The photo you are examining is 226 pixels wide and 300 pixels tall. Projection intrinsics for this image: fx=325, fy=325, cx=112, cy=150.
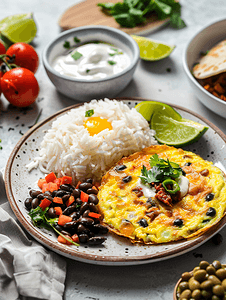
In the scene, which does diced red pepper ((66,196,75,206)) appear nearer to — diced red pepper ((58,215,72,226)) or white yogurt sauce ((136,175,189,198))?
diced red pepper ((58,215,72,226))

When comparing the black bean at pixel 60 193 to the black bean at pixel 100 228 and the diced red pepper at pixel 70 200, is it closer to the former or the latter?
the diced red pepper at pixel 70 200

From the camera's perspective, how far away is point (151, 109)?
4.93m

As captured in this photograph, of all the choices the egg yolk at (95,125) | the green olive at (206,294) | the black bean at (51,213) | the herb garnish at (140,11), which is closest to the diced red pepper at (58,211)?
the black bean at (51,213)

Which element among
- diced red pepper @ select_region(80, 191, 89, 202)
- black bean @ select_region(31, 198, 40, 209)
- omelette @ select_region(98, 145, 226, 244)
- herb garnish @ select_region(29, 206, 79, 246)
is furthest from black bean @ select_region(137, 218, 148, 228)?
black bean @ select_region(31, 198, 40, 209)

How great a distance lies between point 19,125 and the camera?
5465 mm

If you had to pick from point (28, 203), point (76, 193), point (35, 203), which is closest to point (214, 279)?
point (76, 193)

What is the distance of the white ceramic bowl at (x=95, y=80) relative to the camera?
525 centimetres

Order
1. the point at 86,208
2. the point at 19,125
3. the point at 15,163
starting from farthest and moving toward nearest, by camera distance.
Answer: the point at 19,125 < the point at 15,163 < the point at 86,208

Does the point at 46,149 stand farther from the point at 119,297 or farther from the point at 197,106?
the point at 197,106

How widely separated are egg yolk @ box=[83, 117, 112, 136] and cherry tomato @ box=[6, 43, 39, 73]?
6.90 feet

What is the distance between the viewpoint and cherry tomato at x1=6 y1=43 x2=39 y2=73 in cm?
581

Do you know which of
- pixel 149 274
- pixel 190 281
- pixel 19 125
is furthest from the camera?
pixel 19 125

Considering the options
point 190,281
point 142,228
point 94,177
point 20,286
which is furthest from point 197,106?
point 20,286

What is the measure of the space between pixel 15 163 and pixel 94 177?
3.54 ft
